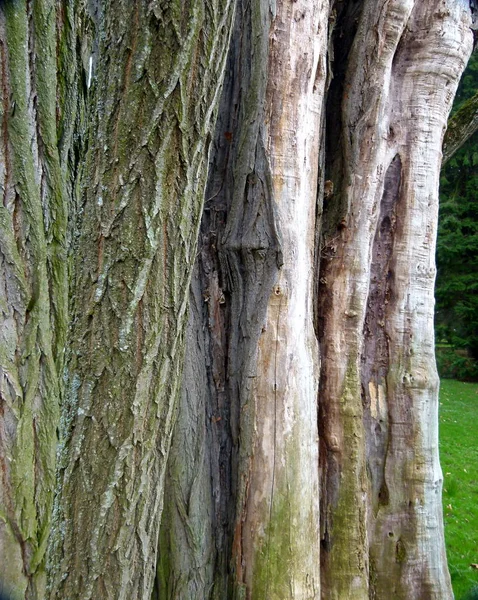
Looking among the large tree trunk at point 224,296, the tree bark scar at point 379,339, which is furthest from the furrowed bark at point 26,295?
the tree bark scar at point 379,339

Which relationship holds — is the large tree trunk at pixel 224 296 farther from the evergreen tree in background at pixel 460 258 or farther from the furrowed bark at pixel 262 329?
the evergreen tree in background at pixel 460 258

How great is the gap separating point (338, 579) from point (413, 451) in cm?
68

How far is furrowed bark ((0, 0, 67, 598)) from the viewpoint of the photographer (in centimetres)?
244

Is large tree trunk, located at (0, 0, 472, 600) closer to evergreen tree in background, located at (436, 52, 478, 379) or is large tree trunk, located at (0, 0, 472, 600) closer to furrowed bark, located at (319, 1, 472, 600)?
furrowed bark, located at (319, 1, 472, 600)

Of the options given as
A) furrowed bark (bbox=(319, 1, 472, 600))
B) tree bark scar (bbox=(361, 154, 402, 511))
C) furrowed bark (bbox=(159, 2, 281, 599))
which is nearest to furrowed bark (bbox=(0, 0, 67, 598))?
furrowed bark (bbox=(159, 2, 281, 599))

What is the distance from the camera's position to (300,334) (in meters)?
2.46

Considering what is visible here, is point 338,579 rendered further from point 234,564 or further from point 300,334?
point 300,334

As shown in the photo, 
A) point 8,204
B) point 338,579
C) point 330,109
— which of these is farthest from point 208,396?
point 330,109

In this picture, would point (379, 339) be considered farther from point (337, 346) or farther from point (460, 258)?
point (460, 258)

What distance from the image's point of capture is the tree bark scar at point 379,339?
2865mm

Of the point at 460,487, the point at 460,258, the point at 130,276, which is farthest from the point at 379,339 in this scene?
the point at 460,258

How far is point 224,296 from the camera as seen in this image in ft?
8.25

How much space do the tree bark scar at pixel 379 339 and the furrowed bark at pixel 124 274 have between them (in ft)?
5.40

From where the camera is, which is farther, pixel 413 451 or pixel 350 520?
pixel 413 451
